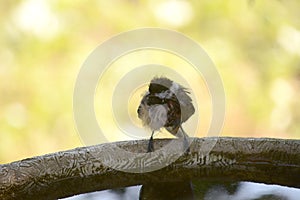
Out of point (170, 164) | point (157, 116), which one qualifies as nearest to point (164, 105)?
point (157, 116)

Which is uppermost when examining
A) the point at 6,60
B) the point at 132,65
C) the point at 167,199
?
the point at 6,60

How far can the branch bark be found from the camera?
1054mm

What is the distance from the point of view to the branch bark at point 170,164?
1.05 metres

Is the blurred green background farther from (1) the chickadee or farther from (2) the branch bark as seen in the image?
(2) the branch bark

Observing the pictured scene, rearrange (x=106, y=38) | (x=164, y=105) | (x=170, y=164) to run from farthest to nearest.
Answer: (x=106, y=38), (x=164, y=105), (x=170, y=164)

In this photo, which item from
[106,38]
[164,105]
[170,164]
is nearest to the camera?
[170,164]

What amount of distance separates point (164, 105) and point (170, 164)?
0.20 metres

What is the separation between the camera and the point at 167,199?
1051 millimetres

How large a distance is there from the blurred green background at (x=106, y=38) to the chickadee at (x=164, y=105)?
1.24 metres

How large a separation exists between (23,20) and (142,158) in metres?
1.62

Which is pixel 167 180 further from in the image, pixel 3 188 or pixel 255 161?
pixel 3 188

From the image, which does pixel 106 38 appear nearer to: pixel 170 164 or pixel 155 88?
pixel 155 88

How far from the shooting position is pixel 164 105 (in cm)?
126


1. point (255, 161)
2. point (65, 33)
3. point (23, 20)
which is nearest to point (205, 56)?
point (65, 33)
